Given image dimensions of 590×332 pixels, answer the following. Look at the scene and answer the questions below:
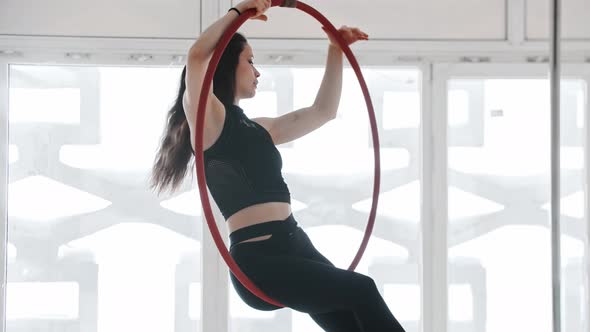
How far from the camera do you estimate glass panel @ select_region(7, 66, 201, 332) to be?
4395 millimetres

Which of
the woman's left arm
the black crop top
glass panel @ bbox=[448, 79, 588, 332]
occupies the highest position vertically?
the woman's left arm

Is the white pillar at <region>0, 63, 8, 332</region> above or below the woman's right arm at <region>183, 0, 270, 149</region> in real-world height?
below

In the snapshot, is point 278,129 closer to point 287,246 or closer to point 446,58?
point 287,246

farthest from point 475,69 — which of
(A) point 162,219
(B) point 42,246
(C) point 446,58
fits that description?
(B) point 42,246

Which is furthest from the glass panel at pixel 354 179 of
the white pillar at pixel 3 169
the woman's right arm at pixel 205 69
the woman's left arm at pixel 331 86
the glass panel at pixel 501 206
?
the woman's right arm at pixel 205 69

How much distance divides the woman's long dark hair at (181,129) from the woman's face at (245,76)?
0.5 inches

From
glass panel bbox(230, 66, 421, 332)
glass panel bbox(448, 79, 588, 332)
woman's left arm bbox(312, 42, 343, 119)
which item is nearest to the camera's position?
woman's left arm bbox(312, 42, 343, 119)

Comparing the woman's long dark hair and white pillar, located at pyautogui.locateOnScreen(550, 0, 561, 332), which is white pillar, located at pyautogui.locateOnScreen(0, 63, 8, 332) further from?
white pillar, located at pyautogui.locateOnScreen(550, 0, 561, 332)

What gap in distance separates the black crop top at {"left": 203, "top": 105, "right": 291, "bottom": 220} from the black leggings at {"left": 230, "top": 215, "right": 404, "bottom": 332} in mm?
79

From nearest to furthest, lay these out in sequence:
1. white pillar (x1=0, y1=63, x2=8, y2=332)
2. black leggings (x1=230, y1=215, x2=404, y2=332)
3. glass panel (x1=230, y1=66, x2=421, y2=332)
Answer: black leggings (x1=230, y1=215, x2=404, y2=332) < white pillar (x1=0, y1=63, x2=8, y2=332) < glass panel (x1=230, y1=66, x2=421, y2=332)

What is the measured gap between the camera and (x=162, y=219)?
4422 mm

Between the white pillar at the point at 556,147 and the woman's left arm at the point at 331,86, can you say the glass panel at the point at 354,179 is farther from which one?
the white pillar at the point at 556,147

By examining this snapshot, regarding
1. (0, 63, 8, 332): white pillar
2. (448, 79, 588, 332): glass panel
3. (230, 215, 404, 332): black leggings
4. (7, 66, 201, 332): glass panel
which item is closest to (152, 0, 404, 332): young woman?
(230, 215, 404, 332): black leggings

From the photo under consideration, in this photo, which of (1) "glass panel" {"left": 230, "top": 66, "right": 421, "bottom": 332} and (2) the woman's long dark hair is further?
(1) "glass panel" {"left": 230, "top": 66, "right": 421, "bottom": 332}
